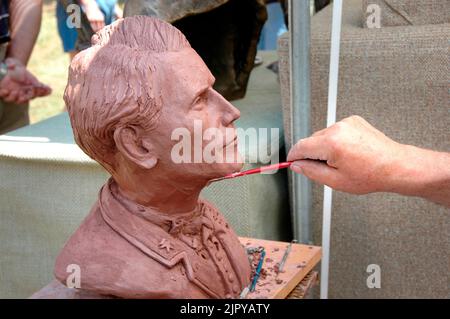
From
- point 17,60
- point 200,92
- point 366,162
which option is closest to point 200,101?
point 200,92

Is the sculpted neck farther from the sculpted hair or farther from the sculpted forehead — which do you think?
the sculpted forehead

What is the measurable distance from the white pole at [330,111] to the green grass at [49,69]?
3.83 metres

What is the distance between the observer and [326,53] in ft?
8.04

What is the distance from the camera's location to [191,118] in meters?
1.77

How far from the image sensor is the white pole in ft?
7.61

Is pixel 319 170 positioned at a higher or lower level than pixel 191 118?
lower

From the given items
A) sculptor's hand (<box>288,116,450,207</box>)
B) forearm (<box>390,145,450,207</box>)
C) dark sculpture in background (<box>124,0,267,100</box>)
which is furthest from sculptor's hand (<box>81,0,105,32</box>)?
forearm (<box>390,145,450,207</box>)

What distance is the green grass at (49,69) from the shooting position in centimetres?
607

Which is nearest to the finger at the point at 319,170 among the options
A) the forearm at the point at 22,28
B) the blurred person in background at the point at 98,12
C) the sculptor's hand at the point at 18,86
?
the blurred person in background at the point at 98,12

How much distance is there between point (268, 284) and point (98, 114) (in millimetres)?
747

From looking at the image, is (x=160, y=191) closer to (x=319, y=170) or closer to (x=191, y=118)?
(x=191, y=118)

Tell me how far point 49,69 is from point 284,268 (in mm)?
5343

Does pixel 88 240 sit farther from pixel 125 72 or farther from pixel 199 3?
pixel 199 3

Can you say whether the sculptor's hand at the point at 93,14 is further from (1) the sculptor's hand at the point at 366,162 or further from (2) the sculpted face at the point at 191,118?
(1) the sculptor's hand at the point at 366,162
